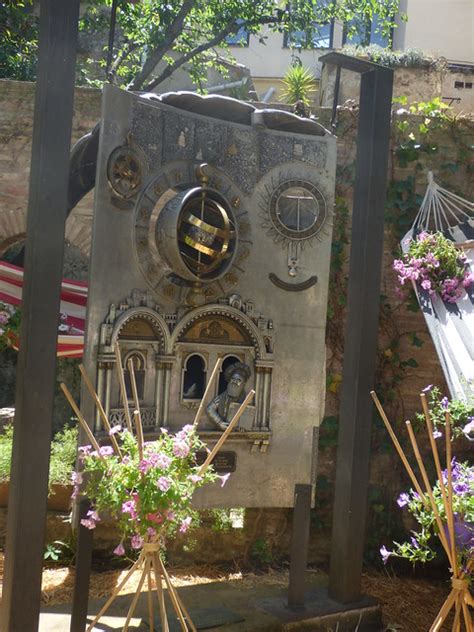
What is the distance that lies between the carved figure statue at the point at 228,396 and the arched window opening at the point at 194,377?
0.10m

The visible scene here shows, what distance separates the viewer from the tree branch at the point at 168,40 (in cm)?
1147

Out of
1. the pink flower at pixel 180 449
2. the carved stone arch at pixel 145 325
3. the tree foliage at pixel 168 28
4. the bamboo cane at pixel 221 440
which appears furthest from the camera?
the tree foliage at pixel 168 28

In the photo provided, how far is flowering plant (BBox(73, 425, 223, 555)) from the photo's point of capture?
3129 millimetres

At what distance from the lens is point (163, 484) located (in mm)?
3102

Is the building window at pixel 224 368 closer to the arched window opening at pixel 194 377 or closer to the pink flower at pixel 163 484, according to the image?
the arched window opening at pixel 194 377

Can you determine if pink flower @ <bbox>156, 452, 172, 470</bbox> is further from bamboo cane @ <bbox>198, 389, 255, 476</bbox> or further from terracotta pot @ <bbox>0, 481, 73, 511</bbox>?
terracotta pot @ <bbox>0, 481, 73, 511</bbox>

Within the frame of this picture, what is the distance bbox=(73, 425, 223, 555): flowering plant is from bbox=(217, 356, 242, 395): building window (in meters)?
1.13

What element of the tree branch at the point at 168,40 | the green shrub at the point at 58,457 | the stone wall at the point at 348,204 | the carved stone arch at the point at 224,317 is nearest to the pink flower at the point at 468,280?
the stone wall at the point at 348,204

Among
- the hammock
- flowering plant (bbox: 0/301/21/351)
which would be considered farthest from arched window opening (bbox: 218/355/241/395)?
flowering plant (bbox: 0/301/21/351)

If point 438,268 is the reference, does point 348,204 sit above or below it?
above

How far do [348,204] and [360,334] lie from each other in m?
1.49

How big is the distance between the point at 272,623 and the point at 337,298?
2315 millimetres

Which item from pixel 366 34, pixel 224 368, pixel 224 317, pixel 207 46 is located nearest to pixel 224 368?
pixel 224 368

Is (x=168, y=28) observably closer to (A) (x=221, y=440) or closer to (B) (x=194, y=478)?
(A) (x=221, y=440)
